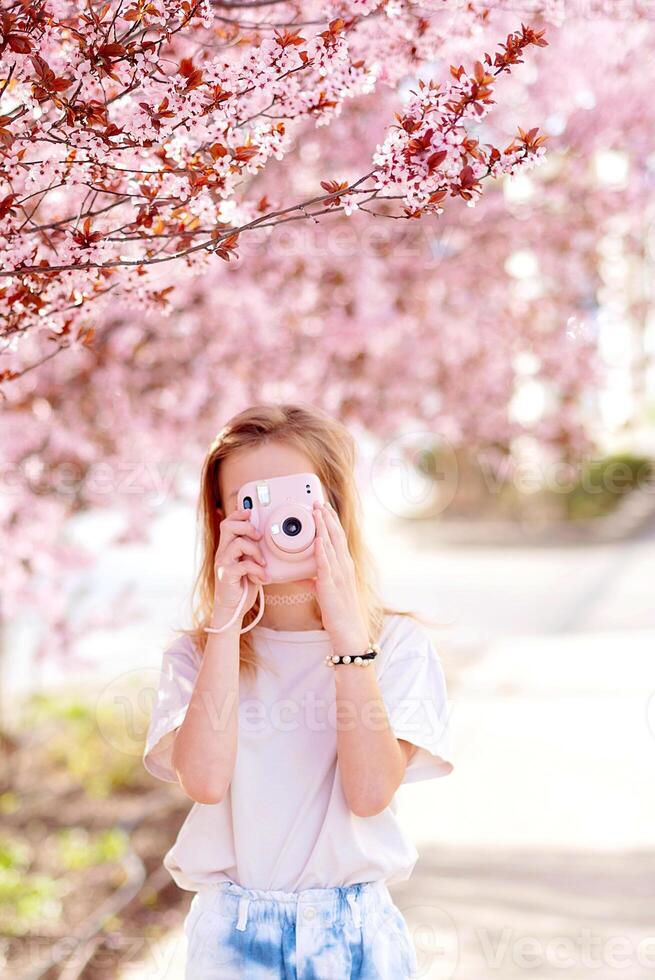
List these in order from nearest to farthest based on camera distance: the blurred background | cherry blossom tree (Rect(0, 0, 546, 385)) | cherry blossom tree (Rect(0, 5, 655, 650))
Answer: cherry blossom tree (Rect(0, 0, 546, 385)), the blurred background, cherry blossom tree (Rect(0, 5, 655, 650))

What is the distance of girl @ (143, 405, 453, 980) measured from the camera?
1710mm

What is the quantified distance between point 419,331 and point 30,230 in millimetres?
3606

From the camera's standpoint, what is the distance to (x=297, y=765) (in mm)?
1812

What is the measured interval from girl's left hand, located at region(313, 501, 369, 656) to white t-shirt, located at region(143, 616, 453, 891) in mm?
53

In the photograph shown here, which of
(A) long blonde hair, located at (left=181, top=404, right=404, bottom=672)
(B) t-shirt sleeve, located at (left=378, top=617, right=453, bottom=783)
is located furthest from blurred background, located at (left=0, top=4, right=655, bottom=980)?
(B) t-shirt sleeve, located at (left=378, top=617, right=453, bottom=783)

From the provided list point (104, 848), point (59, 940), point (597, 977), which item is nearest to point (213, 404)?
point (104, 848)

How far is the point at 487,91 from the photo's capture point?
5.50 feet

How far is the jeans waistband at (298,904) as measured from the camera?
1715 mm

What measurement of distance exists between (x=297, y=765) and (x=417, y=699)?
0.22 m

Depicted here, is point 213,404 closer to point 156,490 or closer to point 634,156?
point 156,490

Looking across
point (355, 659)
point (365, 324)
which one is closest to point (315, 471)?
point (355, 659)

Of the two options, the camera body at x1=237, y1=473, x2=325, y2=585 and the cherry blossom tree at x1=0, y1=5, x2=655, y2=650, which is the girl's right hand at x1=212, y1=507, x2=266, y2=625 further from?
the cherry blossom tree at x1=0, y1=5, x2=655, y2=650

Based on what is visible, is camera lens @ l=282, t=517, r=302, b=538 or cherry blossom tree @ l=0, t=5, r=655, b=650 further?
cherry blossom tree @ l=0, t=5, r=655, b=650

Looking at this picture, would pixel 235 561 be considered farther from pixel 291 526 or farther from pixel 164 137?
pixel 164 137
